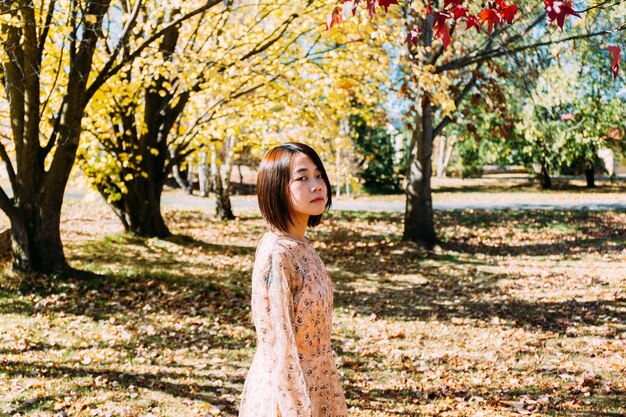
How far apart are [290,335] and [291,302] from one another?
0.14 metres

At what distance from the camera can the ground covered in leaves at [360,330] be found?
5715 mm

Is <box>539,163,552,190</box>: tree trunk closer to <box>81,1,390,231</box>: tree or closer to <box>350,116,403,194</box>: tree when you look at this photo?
<box>350,116,403,194</box>: tree

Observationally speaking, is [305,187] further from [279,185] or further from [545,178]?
[545,178]

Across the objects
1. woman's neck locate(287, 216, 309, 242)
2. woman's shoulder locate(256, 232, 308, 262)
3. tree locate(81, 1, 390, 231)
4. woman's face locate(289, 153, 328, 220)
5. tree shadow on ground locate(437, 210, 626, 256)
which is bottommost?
tree shadow on ground locate(437, 210, 626, 256)

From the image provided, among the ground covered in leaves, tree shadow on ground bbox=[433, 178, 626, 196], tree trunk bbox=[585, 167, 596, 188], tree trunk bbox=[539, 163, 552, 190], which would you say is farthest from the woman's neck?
tree trunk bbox=[585, 167, 596, 188]

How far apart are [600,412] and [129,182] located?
37.0ft

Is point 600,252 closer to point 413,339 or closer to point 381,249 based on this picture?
point 381,249

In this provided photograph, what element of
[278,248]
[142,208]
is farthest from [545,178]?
[278,248]

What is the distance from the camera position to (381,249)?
49.5 feet

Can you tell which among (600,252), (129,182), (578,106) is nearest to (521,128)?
(578,106)

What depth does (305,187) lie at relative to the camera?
2.84 m

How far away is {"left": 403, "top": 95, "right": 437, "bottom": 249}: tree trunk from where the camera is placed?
14617 mm

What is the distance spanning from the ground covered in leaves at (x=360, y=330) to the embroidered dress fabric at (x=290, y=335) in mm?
2694

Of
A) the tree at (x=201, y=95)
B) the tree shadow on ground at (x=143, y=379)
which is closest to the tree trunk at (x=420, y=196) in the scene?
the tree at (x=201, y=95)
